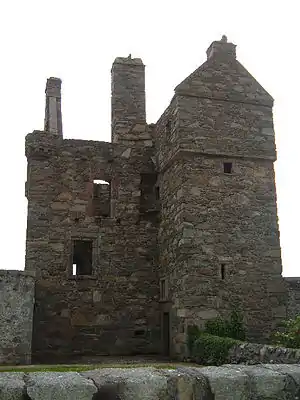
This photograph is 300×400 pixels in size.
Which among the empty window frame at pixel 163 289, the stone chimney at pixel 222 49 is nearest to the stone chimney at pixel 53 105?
the stone chimney at pixel 222 49

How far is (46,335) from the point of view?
48.3ft

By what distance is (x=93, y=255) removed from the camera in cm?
1571

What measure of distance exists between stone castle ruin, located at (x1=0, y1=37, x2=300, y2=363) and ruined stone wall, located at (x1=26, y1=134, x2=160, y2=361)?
0.10ft

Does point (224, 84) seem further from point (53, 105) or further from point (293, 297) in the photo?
point (293, 297)

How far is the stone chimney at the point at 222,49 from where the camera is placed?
15.3 metres

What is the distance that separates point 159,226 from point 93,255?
2136mm

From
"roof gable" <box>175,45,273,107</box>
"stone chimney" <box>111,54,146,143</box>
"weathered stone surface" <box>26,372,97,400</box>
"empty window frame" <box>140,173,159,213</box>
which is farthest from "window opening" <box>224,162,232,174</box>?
"weathered stone surface" <box>26,372,97,400</box>

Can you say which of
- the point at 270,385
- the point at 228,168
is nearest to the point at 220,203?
the point at 228,168

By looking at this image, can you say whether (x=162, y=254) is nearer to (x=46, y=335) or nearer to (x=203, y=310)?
(x=203, y=310)

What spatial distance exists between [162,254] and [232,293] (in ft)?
9.05

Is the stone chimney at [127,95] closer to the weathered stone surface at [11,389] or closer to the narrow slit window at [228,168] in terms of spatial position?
the narrow slit window at [228,168]

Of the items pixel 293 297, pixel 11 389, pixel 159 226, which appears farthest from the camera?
pixel 159 226

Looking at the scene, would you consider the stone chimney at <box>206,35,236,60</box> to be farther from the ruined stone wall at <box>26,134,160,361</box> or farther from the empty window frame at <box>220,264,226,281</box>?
the empty window frame at <box>220,264,226,281</box>

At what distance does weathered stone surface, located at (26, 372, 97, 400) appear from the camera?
14.5 ft
